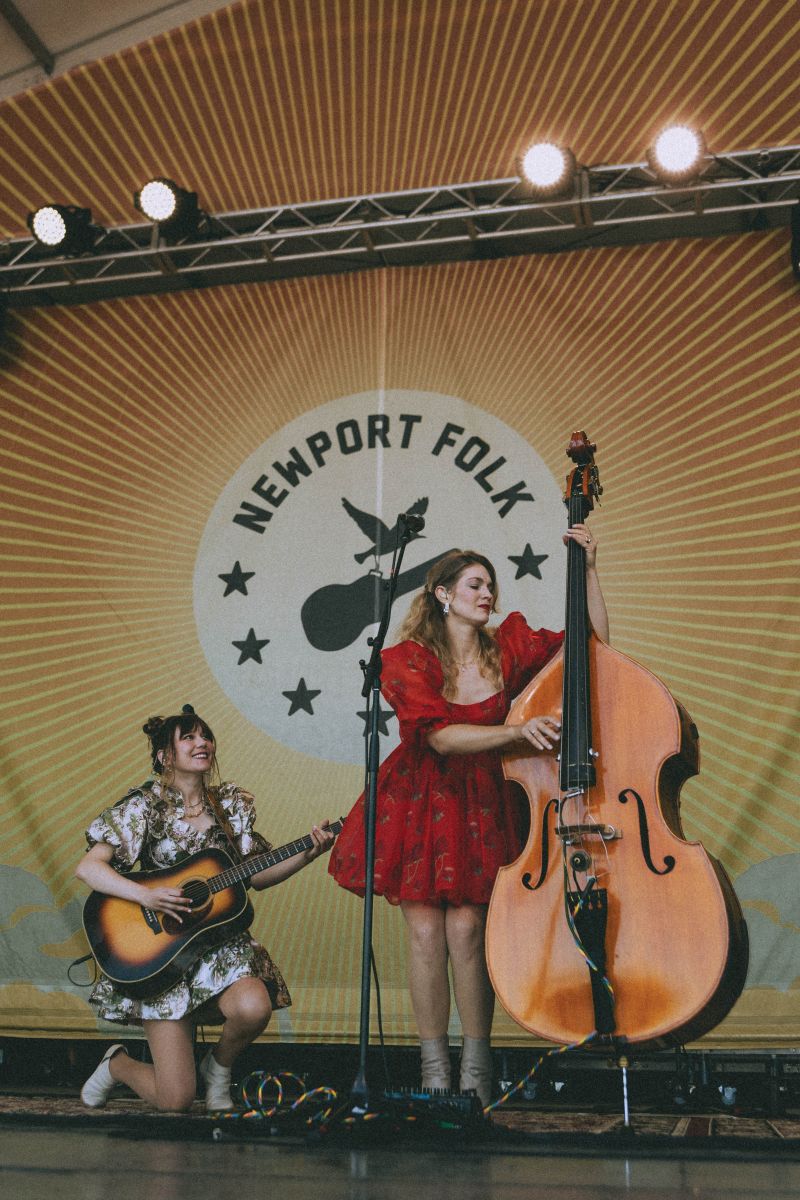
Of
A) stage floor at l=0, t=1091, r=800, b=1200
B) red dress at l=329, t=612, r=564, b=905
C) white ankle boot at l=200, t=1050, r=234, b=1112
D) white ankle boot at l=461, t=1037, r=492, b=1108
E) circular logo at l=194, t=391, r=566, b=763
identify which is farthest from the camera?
circular logo at l=194, t=391, r=566, b=763

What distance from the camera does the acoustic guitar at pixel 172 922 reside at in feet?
9.61

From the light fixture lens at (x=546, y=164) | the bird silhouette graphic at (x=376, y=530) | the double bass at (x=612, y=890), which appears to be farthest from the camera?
the bird silhouette graphic at (x=376, y=530)

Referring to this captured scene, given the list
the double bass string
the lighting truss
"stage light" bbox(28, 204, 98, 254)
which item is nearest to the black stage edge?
the double bass string

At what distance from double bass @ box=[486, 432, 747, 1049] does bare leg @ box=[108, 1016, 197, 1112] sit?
1163 millimetres

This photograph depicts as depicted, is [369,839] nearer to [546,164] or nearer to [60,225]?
[546,164]

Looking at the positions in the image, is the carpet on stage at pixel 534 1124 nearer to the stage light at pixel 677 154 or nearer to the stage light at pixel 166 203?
the stage light at pixel 677 154

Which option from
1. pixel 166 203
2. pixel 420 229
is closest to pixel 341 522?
pixel 420 229

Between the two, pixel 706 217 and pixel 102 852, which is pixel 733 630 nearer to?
pixel 706 217

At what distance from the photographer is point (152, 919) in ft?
9.75

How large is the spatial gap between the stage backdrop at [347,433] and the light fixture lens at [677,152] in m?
0.24

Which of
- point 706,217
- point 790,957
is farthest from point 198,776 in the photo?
point 706,217

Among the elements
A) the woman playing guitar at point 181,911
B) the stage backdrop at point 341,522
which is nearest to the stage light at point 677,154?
the stage backdrop at point 341,522

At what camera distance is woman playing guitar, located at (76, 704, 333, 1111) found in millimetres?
2934

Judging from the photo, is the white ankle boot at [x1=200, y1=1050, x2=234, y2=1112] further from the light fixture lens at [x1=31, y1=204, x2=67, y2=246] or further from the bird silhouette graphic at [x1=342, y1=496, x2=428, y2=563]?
the light fixture lens at [x1=31, y1=204, x2=67, y2=246]
